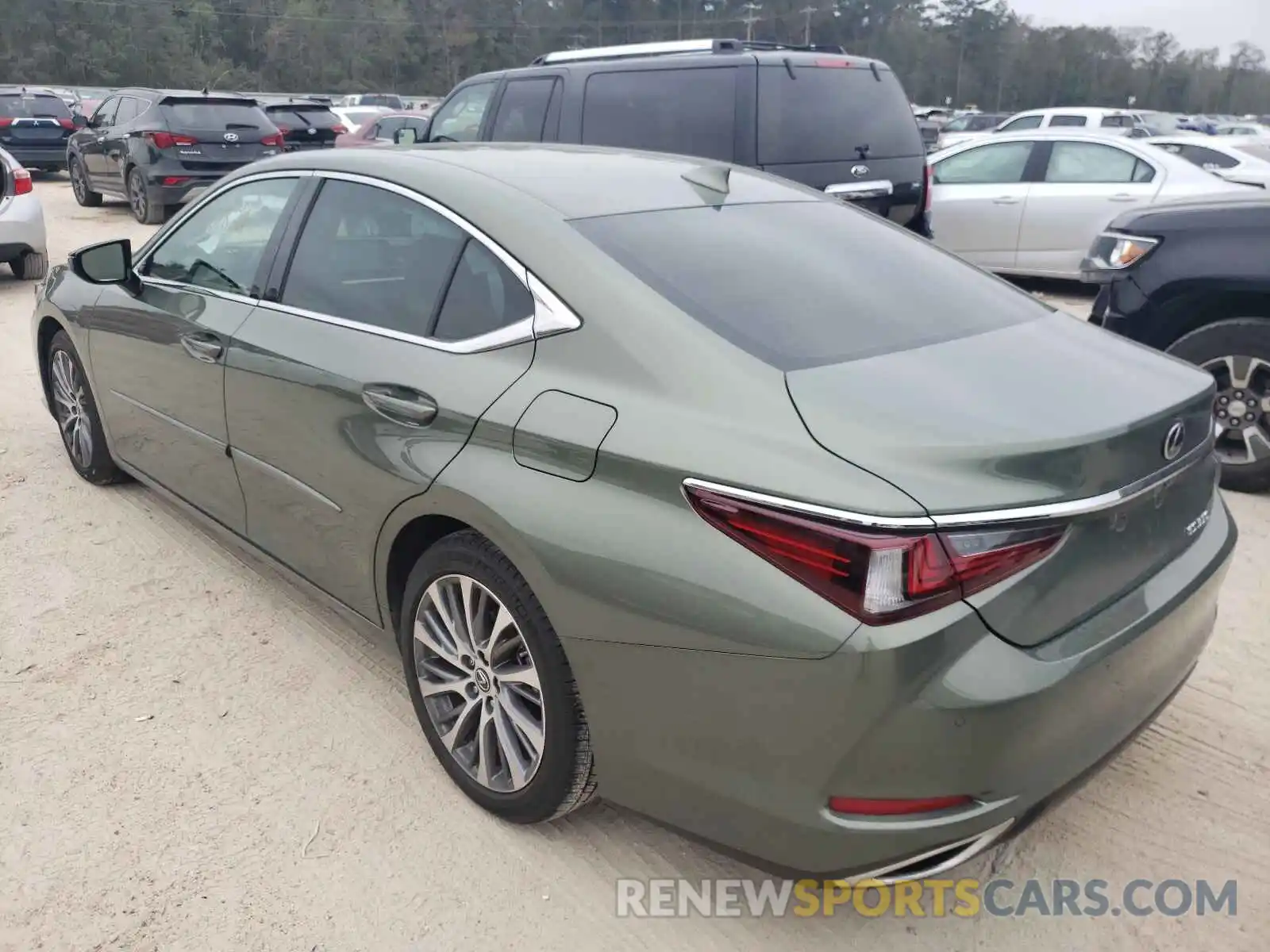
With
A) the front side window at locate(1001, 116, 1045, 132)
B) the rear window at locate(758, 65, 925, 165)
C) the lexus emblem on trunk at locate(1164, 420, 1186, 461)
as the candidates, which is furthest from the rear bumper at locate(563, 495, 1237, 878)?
the front side window at locate(1001, 116, 1045, 132)

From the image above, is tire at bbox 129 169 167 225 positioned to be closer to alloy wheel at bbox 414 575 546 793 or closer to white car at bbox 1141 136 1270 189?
white car at bbox 1141 136 1270 189

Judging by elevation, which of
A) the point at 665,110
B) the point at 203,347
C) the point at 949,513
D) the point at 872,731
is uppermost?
the point at 665,110

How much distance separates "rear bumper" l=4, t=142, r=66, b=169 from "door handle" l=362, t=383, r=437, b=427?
66.9ft

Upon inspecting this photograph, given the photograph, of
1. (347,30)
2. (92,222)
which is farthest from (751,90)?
(347,30)

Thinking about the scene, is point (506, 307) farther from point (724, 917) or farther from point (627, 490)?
point (724, 917)

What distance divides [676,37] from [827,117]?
287 feet

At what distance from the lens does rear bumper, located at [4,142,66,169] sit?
19.3m

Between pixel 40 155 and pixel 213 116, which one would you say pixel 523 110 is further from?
pixel 40 155

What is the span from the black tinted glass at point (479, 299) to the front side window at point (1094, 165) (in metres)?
8.03

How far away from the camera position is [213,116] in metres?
13.6

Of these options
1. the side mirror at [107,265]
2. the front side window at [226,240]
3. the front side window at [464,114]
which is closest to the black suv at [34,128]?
the front side window at [464,114]

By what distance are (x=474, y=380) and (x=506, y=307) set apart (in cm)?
20

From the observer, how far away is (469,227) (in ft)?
8.80

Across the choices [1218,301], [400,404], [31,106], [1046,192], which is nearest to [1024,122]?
[1046,192]
